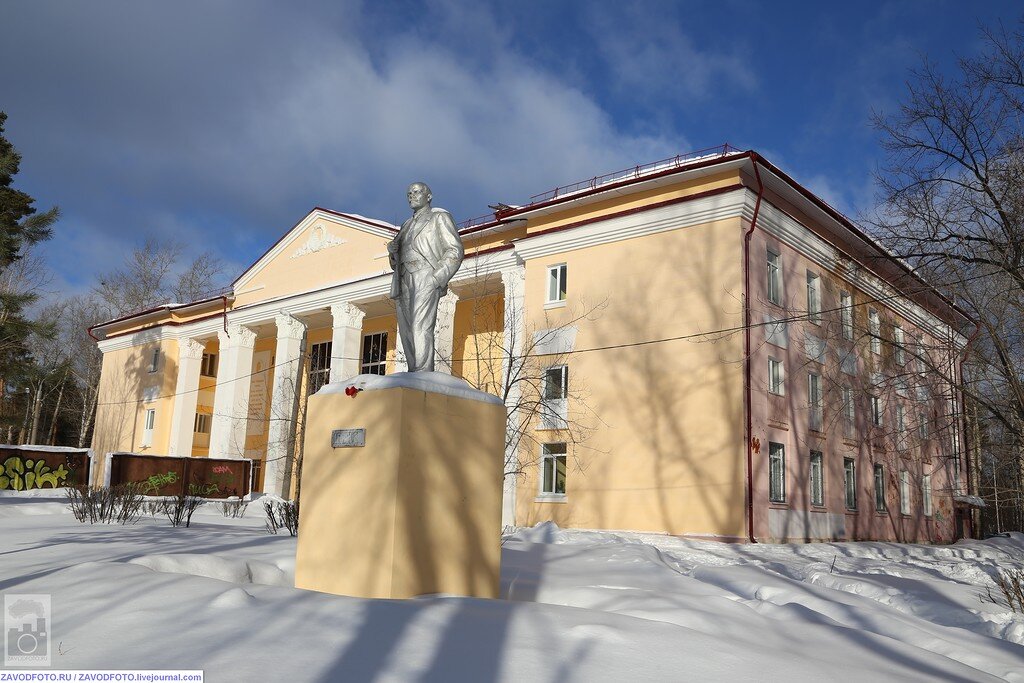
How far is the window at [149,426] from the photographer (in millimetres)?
35562

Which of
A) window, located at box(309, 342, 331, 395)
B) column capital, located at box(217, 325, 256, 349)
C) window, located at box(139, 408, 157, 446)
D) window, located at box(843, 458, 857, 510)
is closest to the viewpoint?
window, located at box(843, 458, 857, 510)

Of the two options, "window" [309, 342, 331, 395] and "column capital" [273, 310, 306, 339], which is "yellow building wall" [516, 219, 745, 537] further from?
"window" [309, 342, 331, 395]

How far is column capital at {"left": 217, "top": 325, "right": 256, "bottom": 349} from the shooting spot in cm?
3275

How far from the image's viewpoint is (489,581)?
7488mm

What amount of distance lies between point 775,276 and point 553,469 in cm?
754

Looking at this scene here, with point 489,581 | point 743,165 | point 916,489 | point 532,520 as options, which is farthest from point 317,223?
point 489,581

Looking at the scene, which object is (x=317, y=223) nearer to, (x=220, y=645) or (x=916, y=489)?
(x=916, y=489)

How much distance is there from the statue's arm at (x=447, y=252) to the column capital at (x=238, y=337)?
26.5 meters

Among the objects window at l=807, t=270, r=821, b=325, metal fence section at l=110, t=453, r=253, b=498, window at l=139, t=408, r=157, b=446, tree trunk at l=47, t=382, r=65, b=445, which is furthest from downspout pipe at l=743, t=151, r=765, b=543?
tree trunk at l=47, t=382, r=65, b=445

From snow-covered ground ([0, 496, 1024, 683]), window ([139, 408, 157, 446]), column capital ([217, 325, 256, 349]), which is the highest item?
column capital ([217, 325, 256, 349])

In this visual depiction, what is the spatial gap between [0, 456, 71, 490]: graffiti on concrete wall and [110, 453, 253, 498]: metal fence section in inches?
103

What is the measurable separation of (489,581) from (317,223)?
25030mm

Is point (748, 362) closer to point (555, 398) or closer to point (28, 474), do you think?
point (555, 398)

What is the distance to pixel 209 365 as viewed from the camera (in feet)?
122
